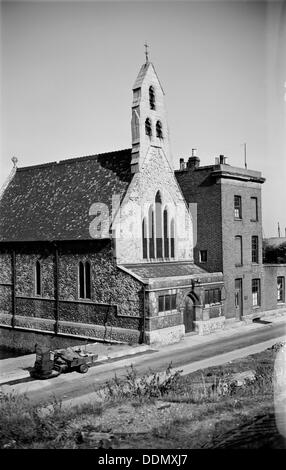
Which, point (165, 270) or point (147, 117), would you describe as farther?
point (147, 117)

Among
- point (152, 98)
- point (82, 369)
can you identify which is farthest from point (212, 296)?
point (152, 98)

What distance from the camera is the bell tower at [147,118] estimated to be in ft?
101

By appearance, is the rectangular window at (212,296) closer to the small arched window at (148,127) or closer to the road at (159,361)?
the road at (159,361)

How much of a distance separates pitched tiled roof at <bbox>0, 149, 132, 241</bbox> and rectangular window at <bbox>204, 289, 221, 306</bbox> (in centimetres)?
860

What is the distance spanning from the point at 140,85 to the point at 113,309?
14009mm

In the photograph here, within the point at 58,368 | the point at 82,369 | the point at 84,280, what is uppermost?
the point at 84,280

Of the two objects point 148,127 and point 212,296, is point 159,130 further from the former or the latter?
point 212,296

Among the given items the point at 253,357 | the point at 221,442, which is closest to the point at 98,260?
the point at 253,357

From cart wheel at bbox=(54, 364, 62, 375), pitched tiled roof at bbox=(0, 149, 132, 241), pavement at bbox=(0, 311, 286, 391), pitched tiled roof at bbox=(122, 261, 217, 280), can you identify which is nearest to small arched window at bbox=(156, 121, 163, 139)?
pitched tiled roof at bbox=(0, 149, 132, 241)

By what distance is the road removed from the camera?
63.0ft

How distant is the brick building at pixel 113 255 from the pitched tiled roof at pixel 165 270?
0.29ft

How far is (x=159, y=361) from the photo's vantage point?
24.2m

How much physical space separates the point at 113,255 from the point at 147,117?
9.25 m
